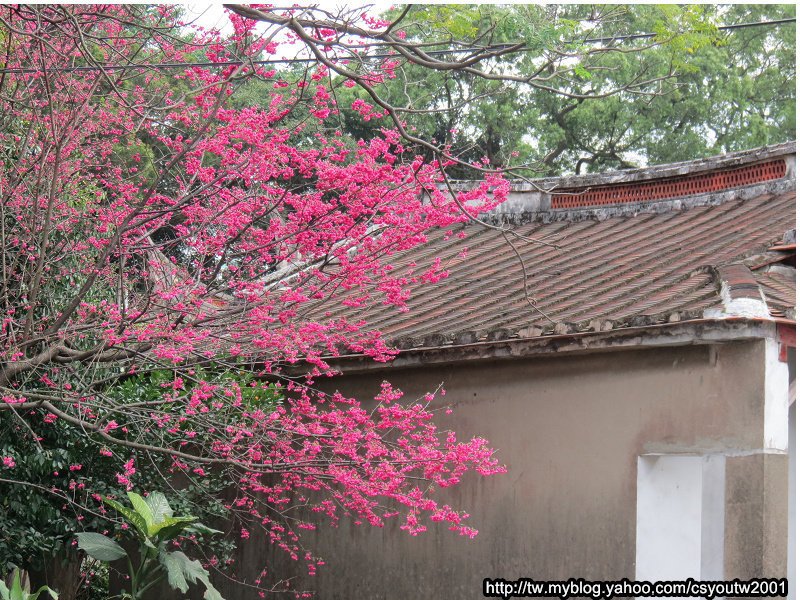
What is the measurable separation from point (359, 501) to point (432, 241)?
4870mm

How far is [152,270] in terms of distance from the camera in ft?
25.2

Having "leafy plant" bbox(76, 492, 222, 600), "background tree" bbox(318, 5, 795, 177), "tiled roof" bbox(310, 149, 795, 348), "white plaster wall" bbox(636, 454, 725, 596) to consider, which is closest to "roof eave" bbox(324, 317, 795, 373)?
"tiled roof" bbox(310, 149, 795, 348)

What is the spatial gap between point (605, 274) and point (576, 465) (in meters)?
1.76

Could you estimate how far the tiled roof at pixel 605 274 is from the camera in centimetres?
713

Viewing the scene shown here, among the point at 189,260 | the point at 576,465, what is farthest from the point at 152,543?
the point at 576,465

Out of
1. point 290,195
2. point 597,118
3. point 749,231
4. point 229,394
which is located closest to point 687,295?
point 749,231

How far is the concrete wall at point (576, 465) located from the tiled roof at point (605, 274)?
375mm

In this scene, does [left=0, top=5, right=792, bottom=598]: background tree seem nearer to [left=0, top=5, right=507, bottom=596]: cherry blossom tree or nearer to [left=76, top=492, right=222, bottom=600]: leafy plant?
[left=0, top=5, right=507, bottom=596]: cherry blossom tree

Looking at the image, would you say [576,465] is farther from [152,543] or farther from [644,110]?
[644,110]

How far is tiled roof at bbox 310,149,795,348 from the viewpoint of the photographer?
7.13 m

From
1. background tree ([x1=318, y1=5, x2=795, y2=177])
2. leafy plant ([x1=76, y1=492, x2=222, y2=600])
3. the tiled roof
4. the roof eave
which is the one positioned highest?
background tree ([x1=318, y1=5, x2=795, y2=177])

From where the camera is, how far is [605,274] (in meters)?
8.57

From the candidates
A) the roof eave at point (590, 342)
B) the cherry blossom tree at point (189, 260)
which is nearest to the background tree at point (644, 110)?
the roof eave at point (590, 342)

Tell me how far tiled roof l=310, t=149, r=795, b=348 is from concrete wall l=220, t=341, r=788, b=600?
375 mm
